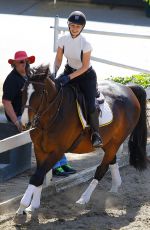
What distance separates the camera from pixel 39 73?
7.29 m

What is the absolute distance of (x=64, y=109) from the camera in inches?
302

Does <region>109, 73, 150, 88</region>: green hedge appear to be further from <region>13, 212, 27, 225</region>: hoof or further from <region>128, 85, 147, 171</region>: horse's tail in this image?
<region>13, 212, 27, 225</region>: hoof

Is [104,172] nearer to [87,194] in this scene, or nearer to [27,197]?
[87,194]

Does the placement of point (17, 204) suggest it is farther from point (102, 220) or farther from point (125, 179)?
point (125, 179)

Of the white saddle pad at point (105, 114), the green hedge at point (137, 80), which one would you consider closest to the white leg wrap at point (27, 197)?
the white saddle pad at point (105, 114)

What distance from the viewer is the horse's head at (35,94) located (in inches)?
279

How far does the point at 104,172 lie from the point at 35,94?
5.81ft

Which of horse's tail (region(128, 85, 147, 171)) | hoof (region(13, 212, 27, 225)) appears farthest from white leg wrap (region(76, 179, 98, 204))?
horse's tail (region(128, 85, 147, 171))

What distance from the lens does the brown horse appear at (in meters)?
7.25

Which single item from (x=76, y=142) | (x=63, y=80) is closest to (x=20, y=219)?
(x=76, y=142)

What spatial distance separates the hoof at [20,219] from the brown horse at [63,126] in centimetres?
6

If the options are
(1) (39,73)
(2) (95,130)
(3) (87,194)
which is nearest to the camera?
(1) (39,73)

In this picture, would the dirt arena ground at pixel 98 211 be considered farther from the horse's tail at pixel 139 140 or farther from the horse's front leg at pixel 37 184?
the horse's tail at pixel 139 140

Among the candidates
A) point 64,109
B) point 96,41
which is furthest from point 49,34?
point 64,109
